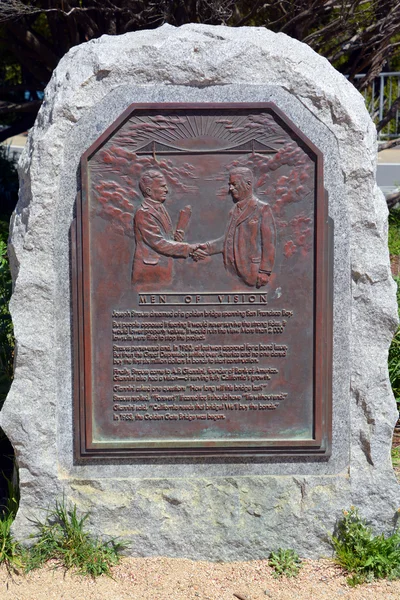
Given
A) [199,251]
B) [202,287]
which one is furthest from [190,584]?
[199,251]

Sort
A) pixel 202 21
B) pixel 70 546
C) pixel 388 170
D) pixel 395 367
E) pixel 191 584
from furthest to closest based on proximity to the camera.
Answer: pixel 388 170
pixel 202 21
pixel 395 367
pixel 70 546
pixel 191 584

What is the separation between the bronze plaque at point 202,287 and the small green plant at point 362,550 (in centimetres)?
43

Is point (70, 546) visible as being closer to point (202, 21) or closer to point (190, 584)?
point (190, 584)

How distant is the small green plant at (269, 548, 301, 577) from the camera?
3660 mm

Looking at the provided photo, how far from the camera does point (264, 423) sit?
3764 mm

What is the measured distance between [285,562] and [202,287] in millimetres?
1439

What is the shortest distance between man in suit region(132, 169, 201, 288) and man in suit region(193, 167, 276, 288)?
0.13 m

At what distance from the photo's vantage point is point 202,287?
3682 millimetres

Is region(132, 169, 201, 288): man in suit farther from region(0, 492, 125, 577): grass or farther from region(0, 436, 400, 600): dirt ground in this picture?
region(0, 436, 400, 600): dirt ground

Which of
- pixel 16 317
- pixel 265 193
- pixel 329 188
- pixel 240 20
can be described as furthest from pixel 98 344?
pixel 240 20

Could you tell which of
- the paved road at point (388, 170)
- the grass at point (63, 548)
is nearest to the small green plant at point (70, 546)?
the grass at point (63, 548)

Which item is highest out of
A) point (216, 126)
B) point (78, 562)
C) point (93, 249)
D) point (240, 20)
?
point (240, 20)

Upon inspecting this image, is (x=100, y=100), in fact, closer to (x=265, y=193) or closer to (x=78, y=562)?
(x=265, y=193)

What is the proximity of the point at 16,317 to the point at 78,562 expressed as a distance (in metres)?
1.25
